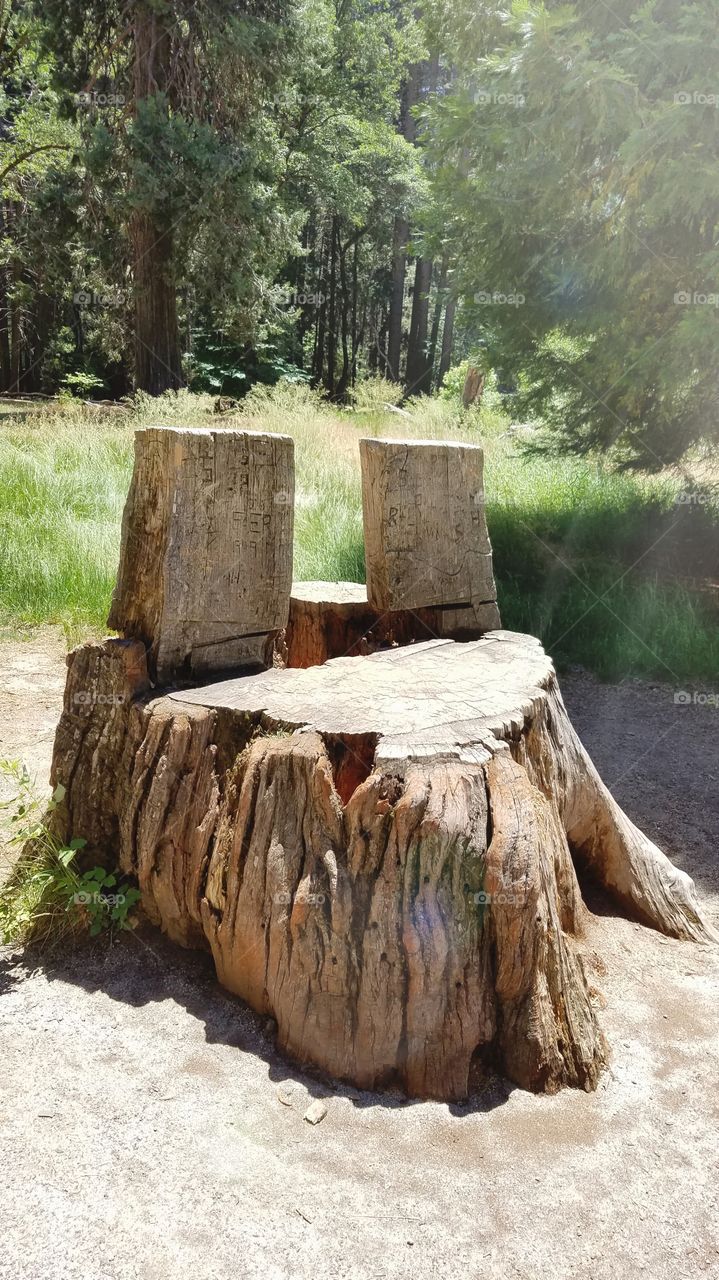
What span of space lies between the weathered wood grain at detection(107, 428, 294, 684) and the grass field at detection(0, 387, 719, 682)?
2.97m

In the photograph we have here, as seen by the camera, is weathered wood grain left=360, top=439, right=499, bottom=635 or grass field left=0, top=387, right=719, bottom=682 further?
grass field left=0, top=387, right=719, bottom=682

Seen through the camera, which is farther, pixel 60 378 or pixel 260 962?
pixel 60 378

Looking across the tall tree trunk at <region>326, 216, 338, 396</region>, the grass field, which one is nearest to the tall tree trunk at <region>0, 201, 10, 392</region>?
the tall tree trunk at <region>326, 216, 338, 396</region>

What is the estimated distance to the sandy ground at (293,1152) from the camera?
157 centimetres

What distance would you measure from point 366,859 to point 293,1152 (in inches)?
24.2

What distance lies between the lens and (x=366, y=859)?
80.8 inches

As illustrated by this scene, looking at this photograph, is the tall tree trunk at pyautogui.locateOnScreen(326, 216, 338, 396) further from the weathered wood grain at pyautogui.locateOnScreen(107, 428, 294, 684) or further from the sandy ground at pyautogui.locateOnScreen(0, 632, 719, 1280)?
the sandy ground at pyautogui.locateOnScreen(0, 632, 719, 1280)

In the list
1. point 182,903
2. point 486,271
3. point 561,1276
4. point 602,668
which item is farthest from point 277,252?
point 561,1276

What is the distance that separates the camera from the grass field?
5613 mm

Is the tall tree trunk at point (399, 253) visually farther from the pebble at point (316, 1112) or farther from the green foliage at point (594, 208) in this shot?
the pebble at point (316, 1112)

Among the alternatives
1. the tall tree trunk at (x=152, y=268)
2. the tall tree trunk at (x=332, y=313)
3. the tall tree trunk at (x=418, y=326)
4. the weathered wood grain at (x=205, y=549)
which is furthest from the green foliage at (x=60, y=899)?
the tall tree trunk at (x=332, y=313)

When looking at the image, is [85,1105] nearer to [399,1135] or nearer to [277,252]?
[399,1135]

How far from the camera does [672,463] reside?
6.80m

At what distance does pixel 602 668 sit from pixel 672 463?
232 cm
